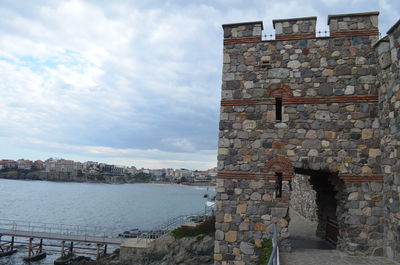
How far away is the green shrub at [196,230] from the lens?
2006 centimetres

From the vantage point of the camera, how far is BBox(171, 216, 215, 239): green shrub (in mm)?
20062

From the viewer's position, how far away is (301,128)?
8484mm

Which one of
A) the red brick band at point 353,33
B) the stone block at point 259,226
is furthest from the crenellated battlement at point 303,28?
the stone block at point 259,226

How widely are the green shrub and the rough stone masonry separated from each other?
1180cm

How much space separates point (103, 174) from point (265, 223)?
176580 mm

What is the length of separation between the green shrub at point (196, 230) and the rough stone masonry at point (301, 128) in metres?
11.8

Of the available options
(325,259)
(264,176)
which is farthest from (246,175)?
(325,259)

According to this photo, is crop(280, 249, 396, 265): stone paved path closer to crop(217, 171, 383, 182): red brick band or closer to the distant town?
crop(217, 171, 383, 182): red brick band

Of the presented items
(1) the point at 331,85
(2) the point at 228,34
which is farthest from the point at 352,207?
(2) the point at 228,34

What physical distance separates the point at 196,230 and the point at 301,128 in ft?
45.2

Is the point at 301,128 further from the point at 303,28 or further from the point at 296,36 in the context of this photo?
the point at 303,28

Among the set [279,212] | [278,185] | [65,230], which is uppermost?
[278,185]

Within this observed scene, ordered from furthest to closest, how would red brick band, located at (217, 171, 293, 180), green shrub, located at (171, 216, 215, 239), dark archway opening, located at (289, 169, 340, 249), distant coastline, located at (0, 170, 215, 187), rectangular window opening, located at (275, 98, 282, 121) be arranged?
distant coastline, located at (0, 170, 215, 187) → green shrub, located at (171, 216, 215, 239) → dark archway opening, located at (289, 169, 340, 249) → rectangular window opening, located at (275, 98, 282, 121) → red brick band, located at (217, 171, 293, 180)

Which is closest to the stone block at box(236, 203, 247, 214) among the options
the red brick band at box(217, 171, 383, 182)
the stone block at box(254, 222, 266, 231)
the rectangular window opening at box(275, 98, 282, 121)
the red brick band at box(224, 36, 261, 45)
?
the stone block at box(254, 222, 266, 231)
